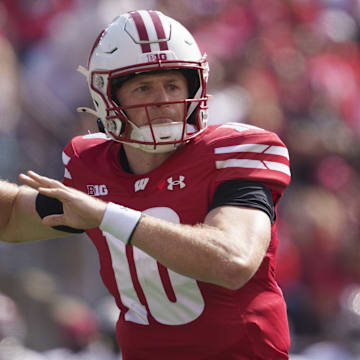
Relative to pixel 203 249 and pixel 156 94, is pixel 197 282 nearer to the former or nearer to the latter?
pixel 203 249

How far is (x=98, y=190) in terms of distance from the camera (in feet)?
9.00

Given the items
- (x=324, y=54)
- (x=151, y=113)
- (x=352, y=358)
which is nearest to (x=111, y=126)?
(x=151, y=113)

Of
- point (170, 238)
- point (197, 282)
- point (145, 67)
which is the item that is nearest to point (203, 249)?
point (170, 238)

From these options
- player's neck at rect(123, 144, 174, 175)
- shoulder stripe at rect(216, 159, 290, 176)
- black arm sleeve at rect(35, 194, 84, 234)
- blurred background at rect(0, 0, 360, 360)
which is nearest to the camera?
shoulder stripe at rect(216, 159, 290, 176)

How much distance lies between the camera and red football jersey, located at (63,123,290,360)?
2504mm

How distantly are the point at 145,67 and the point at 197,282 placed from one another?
776mm

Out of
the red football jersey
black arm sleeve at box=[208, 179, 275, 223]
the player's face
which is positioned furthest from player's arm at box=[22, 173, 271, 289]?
the player's face

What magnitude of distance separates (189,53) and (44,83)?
3.08 metres

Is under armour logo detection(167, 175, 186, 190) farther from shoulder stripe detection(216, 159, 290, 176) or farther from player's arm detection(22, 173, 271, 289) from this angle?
player's arm detection(22, 173, 271, 289)

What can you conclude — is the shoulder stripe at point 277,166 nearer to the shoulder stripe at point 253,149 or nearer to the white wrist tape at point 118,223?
the shoulder stripe at point 253,149

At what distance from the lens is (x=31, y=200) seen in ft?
9.80

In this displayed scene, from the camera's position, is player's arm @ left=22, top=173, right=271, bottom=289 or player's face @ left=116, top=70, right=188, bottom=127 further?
player's face @ left=116, top=70, right=188, bottom=127

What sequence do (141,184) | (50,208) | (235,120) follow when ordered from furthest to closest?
(235,120) → (50,208) → (141,184)

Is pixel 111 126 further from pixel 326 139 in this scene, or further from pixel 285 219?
pixel 326 139
